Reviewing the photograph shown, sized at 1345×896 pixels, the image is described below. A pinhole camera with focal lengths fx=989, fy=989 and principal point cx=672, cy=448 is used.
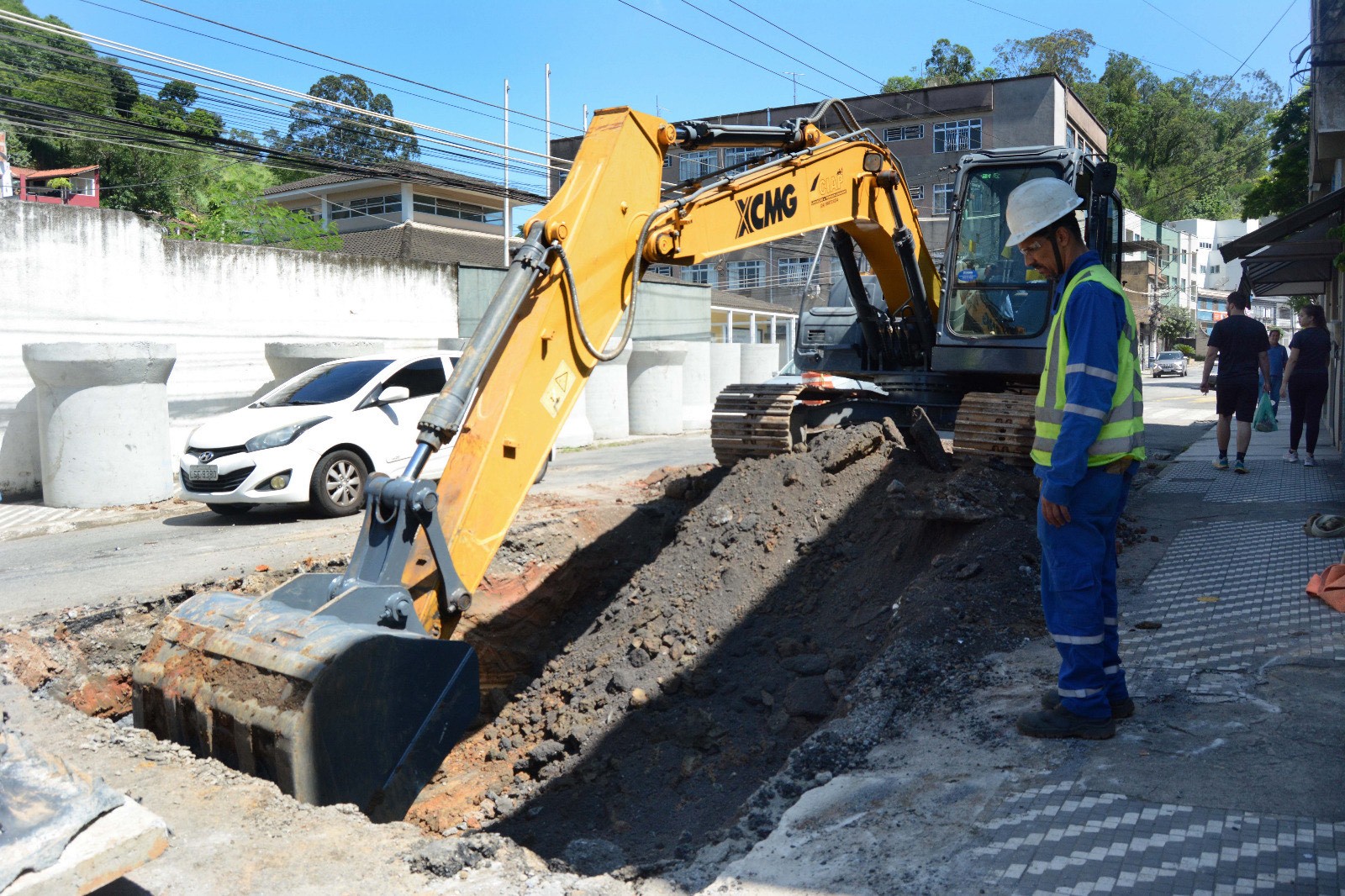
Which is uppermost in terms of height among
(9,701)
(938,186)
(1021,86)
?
(1021,86)

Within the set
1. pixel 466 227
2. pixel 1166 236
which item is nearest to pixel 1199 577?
pixel 466 227

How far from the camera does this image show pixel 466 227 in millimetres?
39781

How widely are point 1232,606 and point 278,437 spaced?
27.2 ft

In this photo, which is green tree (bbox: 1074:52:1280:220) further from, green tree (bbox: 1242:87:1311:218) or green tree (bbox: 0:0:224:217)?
green tree (bbox: 0:0:224:217)

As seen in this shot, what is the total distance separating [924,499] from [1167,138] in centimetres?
7876

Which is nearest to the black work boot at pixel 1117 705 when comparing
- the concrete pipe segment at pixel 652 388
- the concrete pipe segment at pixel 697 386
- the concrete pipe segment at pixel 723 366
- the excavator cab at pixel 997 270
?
the excavator cab at pixel 997 270

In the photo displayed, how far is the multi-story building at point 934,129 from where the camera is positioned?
4647 centimetres

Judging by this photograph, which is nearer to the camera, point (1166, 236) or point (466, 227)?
point (466, 227)

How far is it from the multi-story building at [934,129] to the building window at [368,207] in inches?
436

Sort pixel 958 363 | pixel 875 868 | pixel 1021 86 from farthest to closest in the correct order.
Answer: pixel 1021 86
pixel 958 363
pixel 875 868

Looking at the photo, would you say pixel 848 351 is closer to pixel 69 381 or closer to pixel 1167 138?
pixel 69 381

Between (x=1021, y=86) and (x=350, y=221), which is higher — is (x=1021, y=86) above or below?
above

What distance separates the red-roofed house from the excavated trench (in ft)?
97.7

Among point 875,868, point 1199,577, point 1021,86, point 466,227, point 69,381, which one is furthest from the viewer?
point 1021,86
